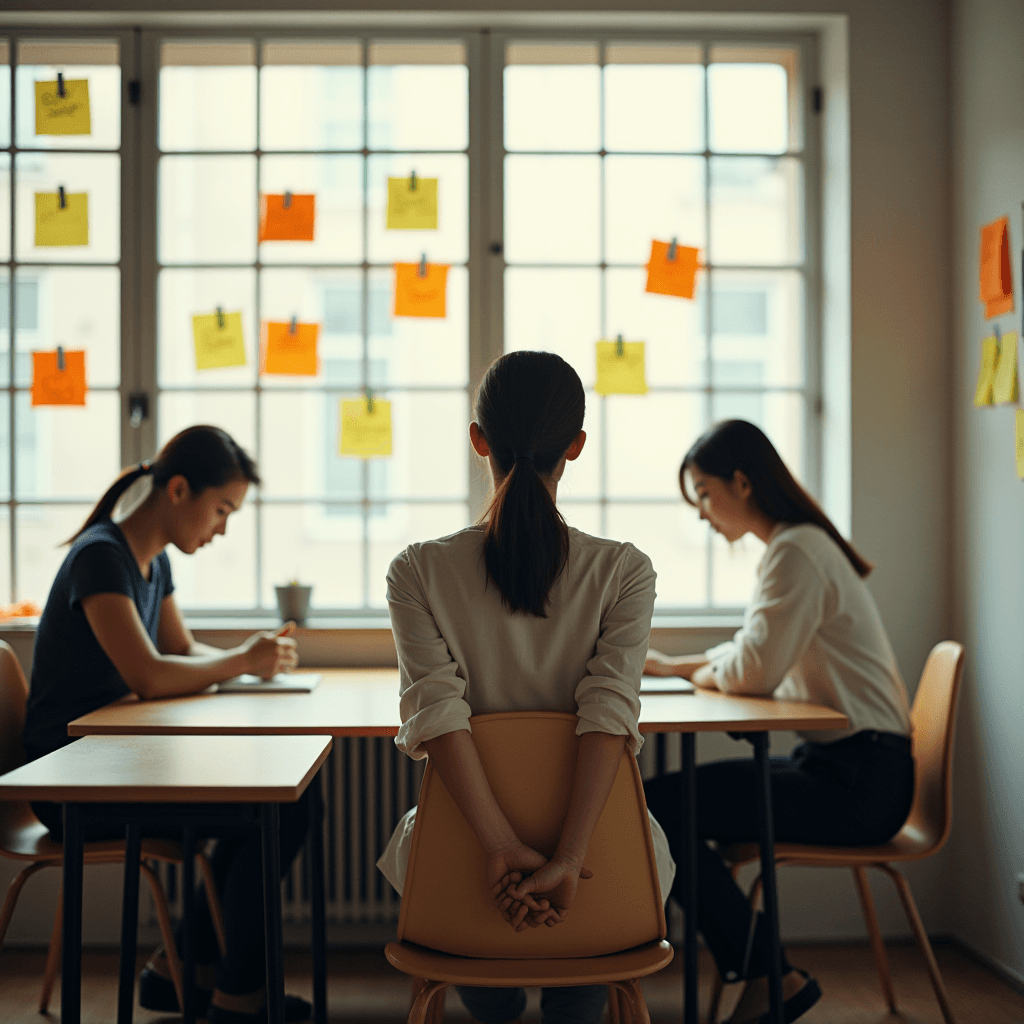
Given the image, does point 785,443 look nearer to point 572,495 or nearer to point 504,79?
point 572,495

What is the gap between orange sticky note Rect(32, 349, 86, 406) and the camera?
279 centimetres

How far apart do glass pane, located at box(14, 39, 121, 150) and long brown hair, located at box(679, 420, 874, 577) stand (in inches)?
78.0

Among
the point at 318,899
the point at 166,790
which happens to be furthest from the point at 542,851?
the point at 318,899

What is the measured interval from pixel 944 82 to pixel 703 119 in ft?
2.23

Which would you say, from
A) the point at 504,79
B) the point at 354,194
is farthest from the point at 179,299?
the point at 504,79

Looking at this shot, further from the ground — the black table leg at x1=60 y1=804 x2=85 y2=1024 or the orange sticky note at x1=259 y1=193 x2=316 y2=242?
the orange sticky note at x1=259 y1=193 x2=316 y2=242

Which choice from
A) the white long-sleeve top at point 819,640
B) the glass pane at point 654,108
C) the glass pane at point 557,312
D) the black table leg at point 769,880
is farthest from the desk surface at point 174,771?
the glass pane at point 654,108

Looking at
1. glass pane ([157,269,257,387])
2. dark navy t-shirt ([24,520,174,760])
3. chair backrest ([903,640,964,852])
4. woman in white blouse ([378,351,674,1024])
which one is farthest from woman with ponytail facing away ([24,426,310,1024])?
chair backrest ([903,640,964,852])

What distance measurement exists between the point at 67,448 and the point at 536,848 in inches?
84.7

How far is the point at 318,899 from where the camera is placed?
6.26ft

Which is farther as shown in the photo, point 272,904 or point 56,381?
point 56,381

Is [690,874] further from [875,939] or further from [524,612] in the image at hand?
[524,612]

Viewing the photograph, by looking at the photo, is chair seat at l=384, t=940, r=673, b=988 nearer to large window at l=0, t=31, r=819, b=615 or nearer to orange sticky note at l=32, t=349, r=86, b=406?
large window at l=0, t=31, r=819, b=615

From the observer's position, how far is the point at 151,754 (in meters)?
1.49
